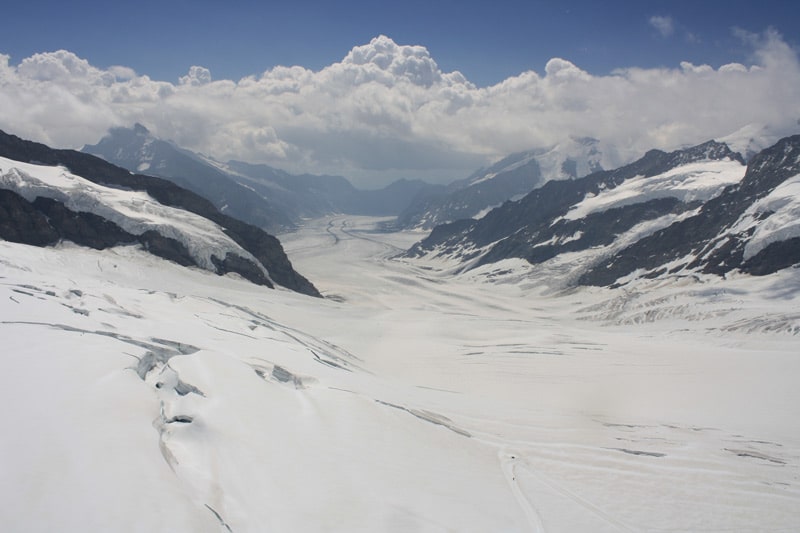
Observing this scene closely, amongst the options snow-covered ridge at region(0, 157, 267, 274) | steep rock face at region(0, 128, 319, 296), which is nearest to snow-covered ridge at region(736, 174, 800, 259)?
steep rock face at region(0, 128, 319, 296)

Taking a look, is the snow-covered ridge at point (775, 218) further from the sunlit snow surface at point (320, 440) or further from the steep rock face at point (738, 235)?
the sunlit snow surface at point (320, 440)

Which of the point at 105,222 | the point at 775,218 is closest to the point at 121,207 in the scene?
the point at 105,222

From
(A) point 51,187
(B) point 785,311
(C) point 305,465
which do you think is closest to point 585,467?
(C) point 305,465

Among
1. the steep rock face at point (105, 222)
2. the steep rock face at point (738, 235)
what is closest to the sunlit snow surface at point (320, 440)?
the steep rock face at point (105, 222)

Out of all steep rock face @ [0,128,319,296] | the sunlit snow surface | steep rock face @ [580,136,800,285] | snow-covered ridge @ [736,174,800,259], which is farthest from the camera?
steep rock face @ [580,136,800,285]

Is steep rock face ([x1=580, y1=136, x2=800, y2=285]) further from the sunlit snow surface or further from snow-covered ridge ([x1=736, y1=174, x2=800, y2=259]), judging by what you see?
the sunlit snow surface

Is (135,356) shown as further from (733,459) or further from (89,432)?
(733,459)

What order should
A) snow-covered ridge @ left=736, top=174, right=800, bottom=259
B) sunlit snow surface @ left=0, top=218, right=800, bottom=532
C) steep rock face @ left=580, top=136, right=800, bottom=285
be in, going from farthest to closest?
steep rock face @ left=580, top=136, right=800, bottom=285
snow-covered ridge @ left=736, top=174, right=800, bottom=259
sunlit snow surface @ left=0, top=218, right=800, bottom=532
